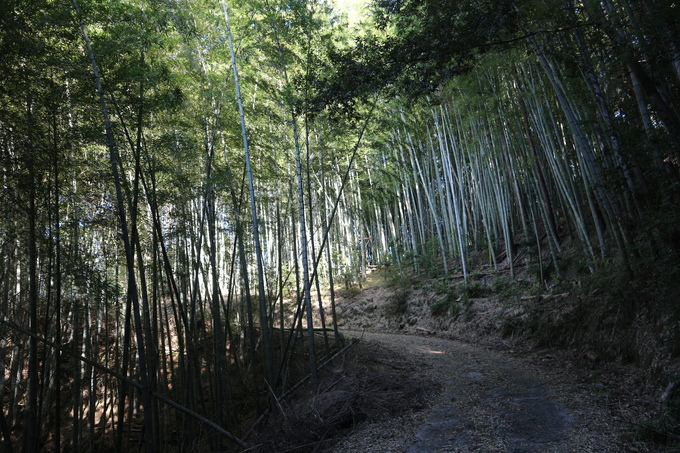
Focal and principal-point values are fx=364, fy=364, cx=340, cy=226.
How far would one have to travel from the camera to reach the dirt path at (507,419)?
2.38 meters

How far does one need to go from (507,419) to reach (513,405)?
358 millimetres

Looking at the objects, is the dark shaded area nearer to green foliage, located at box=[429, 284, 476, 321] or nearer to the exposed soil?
the exposed soil

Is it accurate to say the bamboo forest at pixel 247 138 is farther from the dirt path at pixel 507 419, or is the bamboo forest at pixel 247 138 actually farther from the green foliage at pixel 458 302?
the dirt path at pixel 507 419

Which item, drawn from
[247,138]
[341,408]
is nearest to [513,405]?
[341,408]

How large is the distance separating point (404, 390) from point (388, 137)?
286 inches

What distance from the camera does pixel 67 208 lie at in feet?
15.5

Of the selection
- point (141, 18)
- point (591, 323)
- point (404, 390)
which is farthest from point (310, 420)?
point (141, 18)

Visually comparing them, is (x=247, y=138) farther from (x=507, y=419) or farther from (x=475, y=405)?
(x=507, y=419)

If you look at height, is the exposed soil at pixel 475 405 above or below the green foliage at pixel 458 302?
below

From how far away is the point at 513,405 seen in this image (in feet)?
10.2

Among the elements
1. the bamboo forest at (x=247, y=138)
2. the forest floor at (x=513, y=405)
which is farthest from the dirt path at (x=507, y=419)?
the bamboo forest at (x=247, y=138)

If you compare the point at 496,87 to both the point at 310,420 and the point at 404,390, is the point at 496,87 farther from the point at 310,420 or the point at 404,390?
the point at 310,420

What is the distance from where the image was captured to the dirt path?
2383 millimetres

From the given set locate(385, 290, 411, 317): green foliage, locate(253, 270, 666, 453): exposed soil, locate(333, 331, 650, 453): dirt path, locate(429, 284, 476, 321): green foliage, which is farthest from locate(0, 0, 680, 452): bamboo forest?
locate(385, 290, 411, 317): green foliage
